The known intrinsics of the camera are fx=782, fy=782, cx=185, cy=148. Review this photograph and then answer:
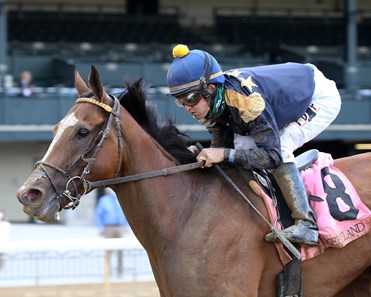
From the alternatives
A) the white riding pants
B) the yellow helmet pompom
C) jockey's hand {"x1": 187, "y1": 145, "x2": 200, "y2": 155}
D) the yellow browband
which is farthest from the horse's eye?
the white riding pants

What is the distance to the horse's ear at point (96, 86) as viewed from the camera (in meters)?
4.26

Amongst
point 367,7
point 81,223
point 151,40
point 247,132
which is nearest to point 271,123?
point 247,132

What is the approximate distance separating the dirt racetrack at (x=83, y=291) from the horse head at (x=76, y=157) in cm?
433

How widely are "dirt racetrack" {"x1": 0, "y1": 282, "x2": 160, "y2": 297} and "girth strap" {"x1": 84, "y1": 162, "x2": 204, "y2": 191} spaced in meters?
4.11

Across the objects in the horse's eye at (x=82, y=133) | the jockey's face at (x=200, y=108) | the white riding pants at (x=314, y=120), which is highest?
the jockey's face at (x=200, y=108)

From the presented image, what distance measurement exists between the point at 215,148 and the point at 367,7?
2475 centimetres

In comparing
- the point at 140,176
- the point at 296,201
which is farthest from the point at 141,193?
the point at 296,201

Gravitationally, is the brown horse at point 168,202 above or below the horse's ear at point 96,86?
below

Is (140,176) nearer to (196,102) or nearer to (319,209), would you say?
(196,102)

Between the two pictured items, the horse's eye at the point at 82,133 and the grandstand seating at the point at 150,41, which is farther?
the grandstand seating at the point at 150,41

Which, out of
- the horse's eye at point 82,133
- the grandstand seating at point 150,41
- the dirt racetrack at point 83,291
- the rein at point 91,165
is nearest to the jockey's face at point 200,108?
the rein at point 91,165

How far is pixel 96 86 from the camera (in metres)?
4.31

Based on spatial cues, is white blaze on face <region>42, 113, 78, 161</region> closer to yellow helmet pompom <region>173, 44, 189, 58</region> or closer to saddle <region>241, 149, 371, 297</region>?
yellow helmet pompom <region>173, 44, 189, 58</region>

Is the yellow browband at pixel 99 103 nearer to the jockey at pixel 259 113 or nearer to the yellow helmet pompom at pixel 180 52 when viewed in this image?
the jockey at pixel 259 113
